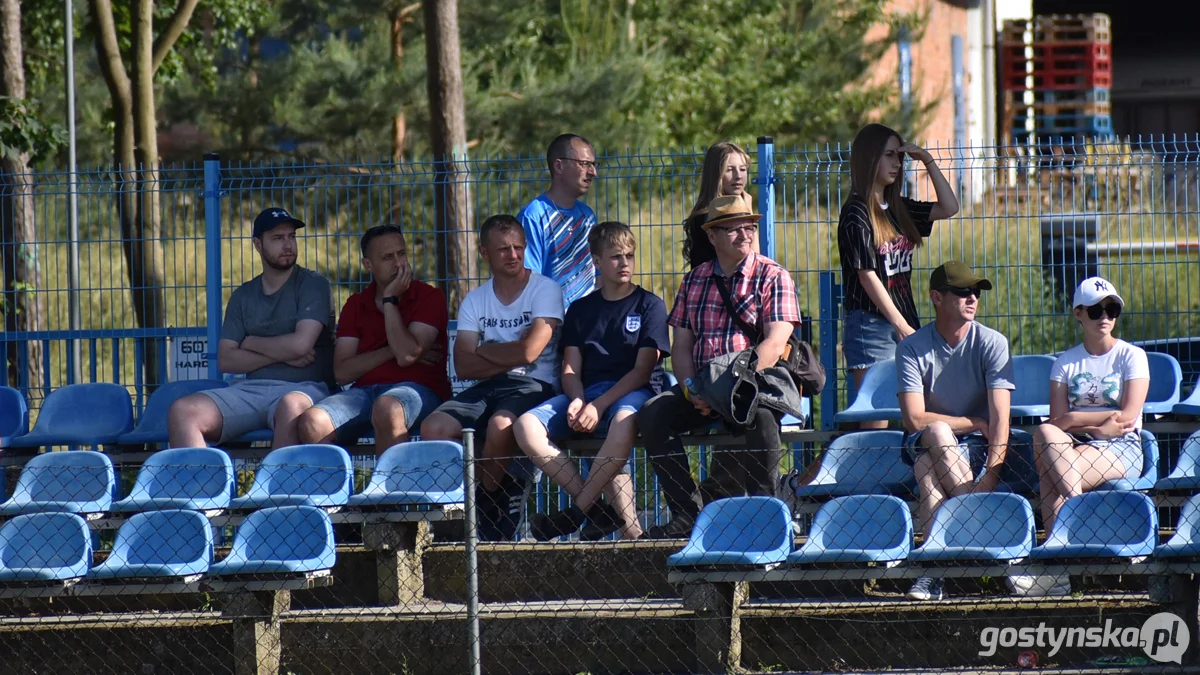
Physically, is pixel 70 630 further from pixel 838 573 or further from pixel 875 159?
pixel 875 159

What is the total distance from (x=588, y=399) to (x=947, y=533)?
5.83 feet

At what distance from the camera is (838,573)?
545 centimetres

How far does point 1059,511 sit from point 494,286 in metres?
2.72

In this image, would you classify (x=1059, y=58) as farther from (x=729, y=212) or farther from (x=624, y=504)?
(x=624, y=504)

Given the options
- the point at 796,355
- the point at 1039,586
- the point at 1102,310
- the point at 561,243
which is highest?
the point at 561,243

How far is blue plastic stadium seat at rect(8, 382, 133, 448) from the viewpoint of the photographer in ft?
24.6

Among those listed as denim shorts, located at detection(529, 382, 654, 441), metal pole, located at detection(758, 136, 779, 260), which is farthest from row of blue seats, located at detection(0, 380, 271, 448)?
metal pole, located at detection(758, 136, 779, 260)

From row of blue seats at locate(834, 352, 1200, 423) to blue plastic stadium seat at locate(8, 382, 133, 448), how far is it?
3.53m

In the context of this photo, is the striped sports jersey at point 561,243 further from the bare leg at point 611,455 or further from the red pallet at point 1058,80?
the red pallet at point 1058,80

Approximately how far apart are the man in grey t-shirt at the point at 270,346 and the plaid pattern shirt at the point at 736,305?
1.78 m

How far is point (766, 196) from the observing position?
7.84 metres

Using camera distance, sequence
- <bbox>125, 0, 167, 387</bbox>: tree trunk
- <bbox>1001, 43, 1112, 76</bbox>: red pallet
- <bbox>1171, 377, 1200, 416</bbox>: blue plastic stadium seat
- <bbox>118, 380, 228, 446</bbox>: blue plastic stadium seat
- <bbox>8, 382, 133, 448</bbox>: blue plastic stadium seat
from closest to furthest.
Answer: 1. <bbox>1171, 377, 1200, 416</bbox>: blue plastic stadium seat
2. <bbox>118, 380, 228, 446</bbox>: blue plastic stadium seat
3. <bbox>8, 382, 133, 448</bbox>: blue plastic stadium seat
4. <bbox>125, 0, 167, 387</bbox>: tree trunk
5. <bbox>1001, 43, 1112, 76</bbox>: red pallet

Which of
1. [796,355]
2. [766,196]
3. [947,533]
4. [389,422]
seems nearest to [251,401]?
[389,422]

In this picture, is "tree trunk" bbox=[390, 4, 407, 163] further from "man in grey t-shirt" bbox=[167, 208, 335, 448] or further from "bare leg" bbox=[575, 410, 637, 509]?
"bare leg" bbox=[575, 410, 637, 509]
